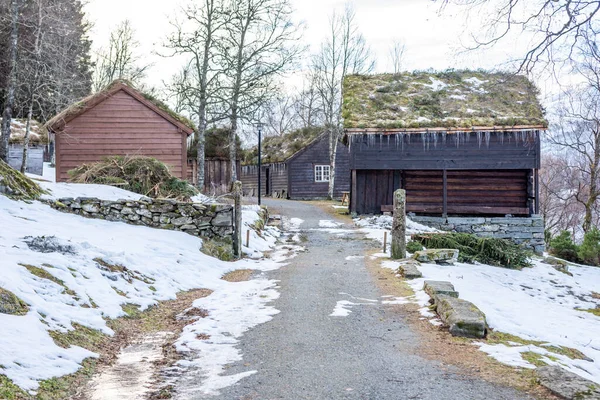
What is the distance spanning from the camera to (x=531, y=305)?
9406 mm

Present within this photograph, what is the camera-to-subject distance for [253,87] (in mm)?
24516

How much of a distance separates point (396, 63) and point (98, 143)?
34472 mm

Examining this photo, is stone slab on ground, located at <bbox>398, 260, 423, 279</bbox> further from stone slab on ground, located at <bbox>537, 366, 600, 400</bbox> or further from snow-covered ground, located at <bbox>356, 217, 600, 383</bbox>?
stone slab on ground, located at <bbox>537, 366, 600, 400</bbox>

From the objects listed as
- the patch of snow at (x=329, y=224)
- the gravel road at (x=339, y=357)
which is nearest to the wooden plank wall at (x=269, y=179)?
the patch of snow at (x=329, y=224)

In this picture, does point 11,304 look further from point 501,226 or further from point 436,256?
point 501,226

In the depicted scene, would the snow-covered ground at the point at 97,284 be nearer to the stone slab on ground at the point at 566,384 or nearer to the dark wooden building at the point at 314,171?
the stone slab on ground at the point at 566,384

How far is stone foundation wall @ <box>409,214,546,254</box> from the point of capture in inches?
867

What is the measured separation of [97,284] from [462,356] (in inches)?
208

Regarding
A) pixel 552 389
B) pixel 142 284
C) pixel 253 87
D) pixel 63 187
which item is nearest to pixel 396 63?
pixel 253 87

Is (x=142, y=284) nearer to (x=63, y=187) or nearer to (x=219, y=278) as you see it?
(x=219, y=278)

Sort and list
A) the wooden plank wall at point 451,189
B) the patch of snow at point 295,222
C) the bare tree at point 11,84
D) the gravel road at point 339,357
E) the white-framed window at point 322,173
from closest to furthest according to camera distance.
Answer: the gravel road at point 339,357
the bare tree at point 11,84
the patch of snow at point 295,222
the wooden plank wall at point 451,189
the white-framed window at point 322,173

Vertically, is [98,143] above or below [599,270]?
above

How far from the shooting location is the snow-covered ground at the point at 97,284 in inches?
194

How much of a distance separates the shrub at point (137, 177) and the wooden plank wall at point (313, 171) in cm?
2215
